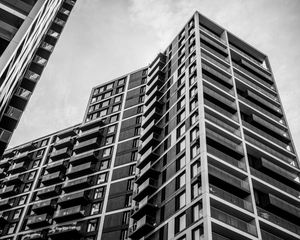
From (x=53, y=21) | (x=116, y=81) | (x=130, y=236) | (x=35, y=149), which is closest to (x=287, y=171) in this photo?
(x=130, y=236)

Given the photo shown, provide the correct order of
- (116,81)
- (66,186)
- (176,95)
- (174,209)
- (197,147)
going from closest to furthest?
(174,209) < (197,147) < (176,95) < (66,186) < (116,81)

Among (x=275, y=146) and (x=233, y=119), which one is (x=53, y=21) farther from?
(x=275, y=146)

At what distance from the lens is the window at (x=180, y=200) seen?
39.8 m

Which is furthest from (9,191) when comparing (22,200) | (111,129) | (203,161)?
(203,161)

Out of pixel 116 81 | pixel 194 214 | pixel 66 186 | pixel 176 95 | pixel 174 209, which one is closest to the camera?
pixel 194 214

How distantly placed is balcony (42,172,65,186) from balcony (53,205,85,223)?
10835 millimetres

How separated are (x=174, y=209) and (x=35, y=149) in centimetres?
5146

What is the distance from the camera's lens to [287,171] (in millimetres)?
50125

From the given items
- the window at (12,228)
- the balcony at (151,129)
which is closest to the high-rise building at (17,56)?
the balcony at (151,129)

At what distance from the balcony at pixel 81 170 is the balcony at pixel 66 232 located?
10497mm

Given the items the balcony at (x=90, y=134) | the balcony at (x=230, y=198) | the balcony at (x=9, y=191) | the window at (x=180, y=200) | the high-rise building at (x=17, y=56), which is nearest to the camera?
the high-rise building at (x=17, y=56)

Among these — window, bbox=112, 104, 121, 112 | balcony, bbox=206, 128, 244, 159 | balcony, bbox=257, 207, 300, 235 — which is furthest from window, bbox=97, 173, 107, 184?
balcony, bbox=257, 207, 300, 235

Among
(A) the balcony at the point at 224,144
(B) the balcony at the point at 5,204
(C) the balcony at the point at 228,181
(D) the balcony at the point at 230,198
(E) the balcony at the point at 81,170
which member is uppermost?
(E) the balcony at the point at 81,170

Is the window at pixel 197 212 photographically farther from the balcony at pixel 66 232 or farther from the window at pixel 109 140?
the window at pixel 109 140
